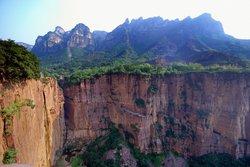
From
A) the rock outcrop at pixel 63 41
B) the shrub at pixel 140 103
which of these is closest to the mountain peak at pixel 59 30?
the rock outcrop at pixel 63 41

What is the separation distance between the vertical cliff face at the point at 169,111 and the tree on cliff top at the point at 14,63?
45.5 ft

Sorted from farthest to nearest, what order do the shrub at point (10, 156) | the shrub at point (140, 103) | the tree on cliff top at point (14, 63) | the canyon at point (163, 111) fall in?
the shrub at point (140, 103) → the canyon at point (163, 111) → the tree on cliff top at point (14, 63) → the shrub at point (10, 156)

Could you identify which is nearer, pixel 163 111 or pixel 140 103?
pixel 140 103

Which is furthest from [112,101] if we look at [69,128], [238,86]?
[238,86]

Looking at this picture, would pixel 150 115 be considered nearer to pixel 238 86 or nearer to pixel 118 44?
pixel 238 86

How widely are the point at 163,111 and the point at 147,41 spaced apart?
4163 cm

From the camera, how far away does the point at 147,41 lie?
258ft

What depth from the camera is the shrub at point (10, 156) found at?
55.9 ft

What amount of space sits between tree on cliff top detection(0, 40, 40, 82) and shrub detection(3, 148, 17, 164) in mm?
3464

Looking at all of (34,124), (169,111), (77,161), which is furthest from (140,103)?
(34,124)

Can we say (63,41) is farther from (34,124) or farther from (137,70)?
(34,124)

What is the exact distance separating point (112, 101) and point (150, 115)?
3.98 m

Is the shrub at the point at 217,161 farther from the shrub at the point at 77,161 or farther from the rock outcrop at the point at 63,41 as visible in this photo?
the rock outcrop at the point at 63,41

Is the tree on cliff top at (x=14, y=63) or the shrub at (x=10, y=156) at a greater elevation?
the tree on cliff top at (x=14, y=63)
